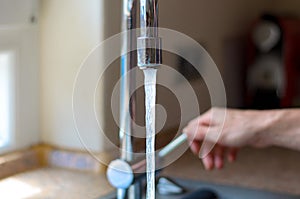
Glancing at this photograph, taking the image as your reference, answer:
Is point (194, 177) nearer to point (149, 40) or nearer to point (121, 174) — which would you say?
point (121, 174)

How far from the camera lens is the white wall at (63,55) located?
1264 mm

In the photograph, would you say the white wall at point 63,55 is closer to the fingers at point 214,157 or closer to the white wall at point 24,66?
the white wall at point 24,66

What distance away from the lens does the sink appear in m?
1.17

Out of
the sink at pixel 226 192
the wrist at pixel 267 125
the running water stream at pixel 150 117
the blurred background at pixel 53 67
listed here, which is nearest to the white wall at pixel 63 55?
the blurred background at pixel 53 67

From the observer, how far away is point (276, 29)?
6.46 ft

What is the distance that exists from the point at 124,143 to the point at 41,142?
391 millimetres

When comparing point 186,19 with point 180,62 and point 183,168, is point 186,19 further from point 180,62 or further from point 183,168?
point 183,168

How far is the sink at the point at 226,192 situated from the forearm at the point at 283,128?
13 cm

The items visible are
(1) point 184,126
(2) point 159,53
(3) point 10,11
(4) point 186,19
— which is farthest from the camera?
(4) point 186,19

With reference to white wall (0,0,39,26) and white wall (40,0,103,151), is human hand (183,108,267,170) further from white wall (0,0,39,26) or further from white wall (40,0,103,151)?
white wall (0,0,39,26)

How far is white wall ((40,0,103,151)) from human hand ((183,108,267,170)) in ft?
0.85

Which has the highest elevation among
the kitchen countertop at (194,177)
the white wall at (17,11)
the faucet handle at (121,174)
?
the white wall at (17,11)

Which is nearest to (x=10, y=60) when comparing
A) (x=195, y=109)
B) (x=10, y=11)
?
(x=10, y=11)

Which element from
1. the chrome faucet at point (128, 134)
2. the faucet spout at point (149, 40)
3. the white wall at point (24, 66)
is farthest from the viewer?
the white wall at point (24, 66)
